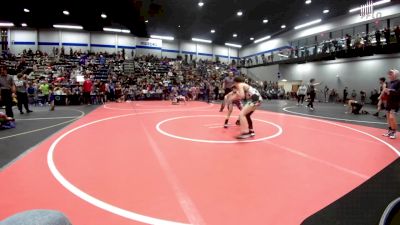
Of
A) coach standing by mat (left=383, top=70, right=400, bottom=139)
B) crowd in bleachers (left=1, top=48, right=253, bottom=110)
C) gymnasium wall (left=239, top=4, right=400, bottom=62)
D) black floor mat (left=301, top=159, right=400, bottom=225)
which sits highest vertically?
gymnasium wall (left=239, top=4, right=400, bottom=62)

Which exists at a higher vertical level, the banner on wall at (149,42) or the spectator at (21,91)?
the banner on wall at (149,42)

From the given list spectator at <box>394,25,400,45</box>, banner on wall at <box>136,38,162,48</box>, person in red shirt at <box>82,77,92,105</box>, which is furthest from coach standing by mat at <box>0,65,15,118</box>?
banner on wall at <box>136,38,162,48</box>

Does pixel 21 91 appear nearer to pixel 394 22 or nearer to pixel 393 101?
pixel 393 101

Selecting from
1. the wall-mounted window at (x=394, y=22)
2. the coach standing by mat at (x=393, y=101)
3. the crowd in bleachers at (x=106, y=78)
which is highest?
the wall-mounted window at (x=394, y=22)

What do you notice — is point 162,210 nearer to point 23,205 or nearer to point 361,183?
point 23,205

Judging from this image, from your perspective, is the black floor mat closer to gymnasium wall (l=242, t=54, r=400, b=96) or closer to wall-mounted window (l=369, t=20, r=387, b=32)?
gymnasium wall (l=242, t=54, r=400, b=96)

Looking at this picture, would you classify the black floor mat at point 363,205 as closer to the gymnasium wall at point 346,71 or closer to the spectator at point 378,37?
the spectator at point 378,37

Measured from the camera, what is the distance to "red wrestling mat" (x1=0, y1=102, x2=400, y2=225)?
2.53 meters

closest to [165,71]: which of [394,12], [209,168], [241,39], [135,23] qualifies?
[135,23]

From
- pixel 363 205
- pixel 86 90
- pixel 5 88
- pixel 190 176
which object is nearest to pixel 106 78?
pixel 86 90

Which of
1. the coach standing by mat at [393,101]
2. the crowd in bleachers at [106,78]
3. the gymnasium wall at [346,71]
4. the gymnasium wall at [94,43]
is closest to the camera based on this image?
the coach standing by mat at [393,101]

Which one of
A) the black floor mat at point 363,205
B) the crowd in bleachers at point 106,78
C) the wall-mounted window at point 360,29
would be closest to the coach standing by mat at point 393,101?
the black floor mat at point 363,205

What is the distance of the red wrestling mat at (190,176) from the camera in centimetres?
253

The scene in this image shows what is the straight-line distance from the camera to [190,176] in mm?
3463
